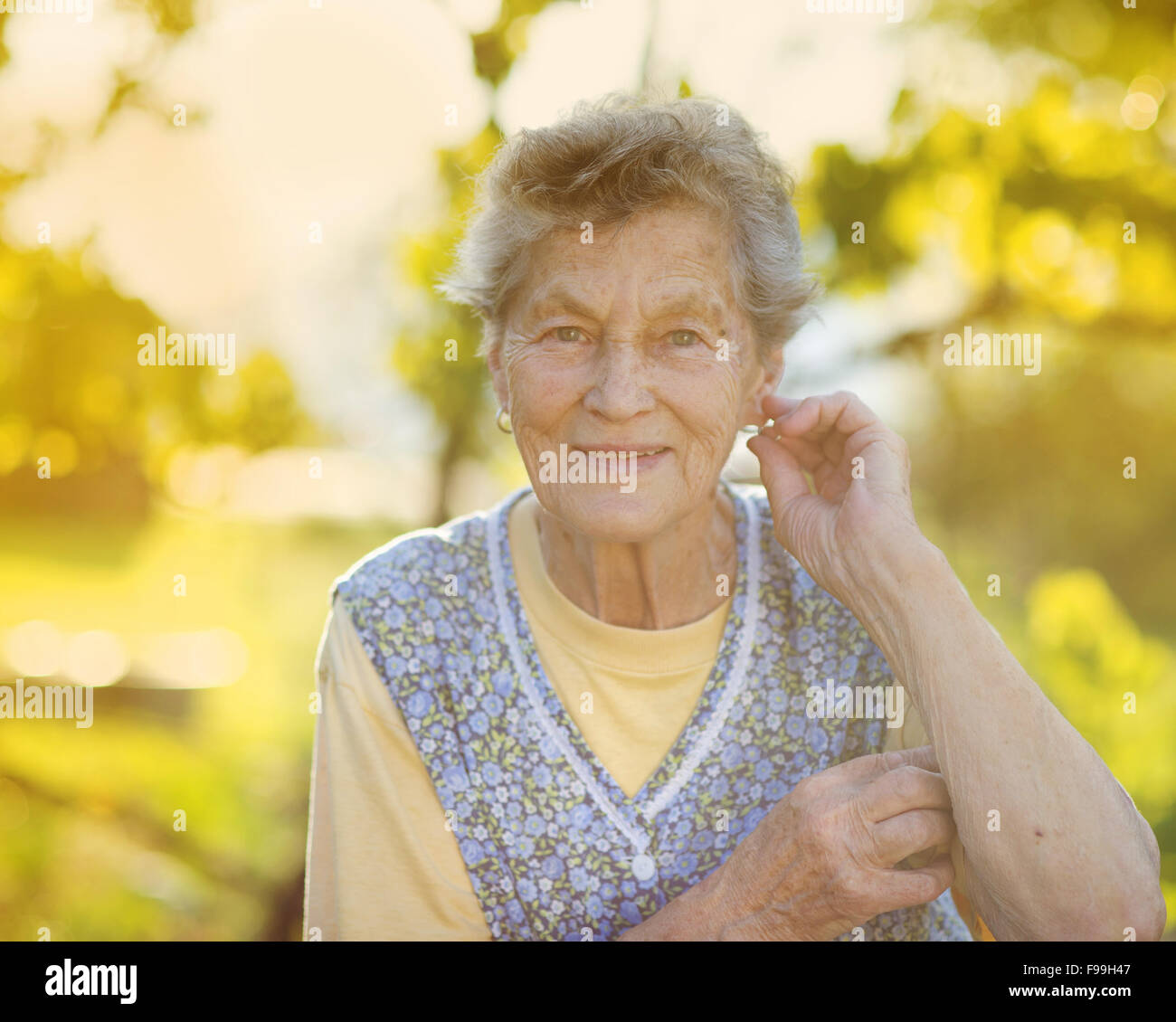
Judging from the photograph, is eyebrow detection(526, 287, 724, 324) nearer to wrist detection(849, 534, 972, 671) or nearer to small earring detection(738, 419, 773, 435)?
small earring detection(738, 419, 773, 435)

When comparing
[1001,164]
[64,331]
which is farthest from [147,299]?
[1001,164]

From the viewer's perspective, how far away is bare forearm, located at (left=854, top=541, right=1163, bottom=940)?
1388 mm

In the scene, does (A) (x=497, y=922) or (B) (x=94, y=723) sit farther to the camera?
(B) (x=94, y=723)

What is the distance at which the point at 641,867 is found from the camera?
174cm

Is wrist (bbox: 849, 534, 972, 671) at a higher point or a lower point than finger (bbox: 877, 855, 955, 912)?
higher

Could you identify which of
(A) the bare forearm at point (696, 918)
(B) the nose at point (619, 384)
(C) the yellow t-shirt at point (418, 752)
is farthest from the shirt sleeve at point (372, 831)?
(B) the nose at point (619, 384)

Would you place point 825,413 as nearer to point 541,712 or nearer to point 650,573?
point 650,573

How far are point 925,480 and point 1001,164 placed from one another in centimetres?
395

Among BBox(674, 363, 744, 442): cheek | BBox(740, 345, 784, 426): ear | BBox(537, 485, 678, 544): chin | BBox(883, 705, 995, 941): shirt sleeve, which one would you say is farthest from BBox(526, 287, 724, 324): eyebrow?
BBox(883, 705, 995, 941): shirt sleeve

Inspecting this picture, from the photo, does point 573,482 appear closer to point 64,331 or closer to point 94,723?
point 64,331

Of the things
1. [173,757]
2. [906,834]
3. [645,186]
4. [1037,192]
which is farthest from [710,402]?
[173,757]

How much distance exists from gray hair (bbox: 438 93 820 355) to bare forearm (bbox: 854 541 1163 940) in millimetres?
727

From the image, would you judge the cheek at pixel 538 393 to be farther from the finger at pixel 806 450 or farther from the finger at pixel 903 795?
the finger at pixel 903 795
